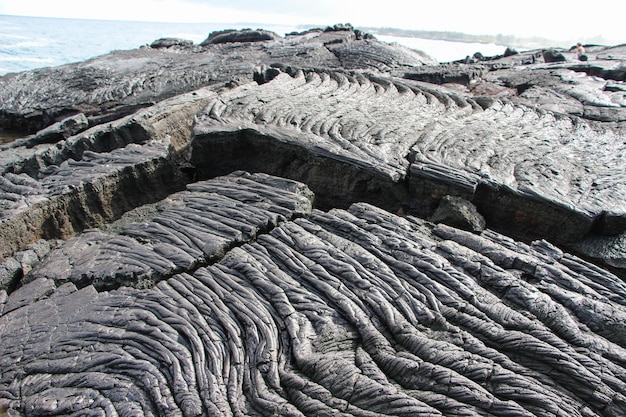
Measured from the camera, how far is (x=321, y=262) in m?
2.96

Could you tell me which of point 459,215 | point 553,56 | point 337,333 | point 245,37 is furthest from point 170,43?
point 337,333

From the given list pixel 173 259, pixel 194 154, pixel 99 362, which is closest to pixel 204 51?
pixel 194 154

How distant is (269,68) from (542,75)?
4.46 metres

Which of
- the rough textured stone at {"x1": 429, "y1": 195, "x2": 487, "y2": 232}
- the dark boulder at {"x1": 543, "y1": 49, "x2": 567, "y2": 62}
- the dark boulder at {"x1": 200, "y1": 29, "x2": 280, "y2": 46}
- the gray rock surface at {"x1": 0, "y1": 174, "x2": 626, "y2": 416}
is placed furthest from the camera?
the dark boulder at {"x1": 200, "y1": 29, "x2": 280, "y2": 46}

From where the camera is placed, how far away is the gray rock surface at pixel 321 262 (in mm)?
2281

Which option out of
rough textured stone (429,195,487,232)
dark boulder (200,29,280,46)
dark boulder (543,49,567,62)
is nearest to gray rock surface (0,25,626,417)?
rough textured stone (429,195,487,232)

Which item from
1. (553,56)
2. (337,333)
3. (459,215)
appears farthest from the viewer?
(553,56)

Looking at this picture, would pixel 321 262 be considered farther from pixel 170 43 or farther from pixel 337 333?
pixel 170 43

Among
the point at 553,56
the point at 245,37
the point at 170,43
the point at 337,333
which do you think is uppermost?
the point at 553,56

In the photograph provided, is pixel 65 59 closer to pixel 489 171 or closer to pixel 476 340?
pixel 489 171

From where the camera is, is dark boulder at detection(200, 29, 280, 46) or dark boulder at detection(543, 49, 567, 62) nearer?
dark boulder at detection(543, 49, 567, 62)

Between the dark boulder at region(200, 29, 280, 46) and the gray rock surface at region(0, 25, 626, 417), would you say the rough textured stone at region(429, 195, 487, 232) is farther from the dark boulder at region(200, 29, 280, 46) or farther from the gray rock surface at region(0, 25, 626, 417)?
the dark boulder at region(200, 29, 280, 46)

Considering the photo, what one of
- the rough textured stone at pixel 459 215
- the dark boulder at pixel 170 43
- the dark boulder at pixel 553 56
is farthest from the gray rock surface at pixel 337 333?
the dark boulder at pixel 170 43

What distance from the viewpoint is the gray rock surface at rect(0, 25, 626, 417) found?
228 centimetres
